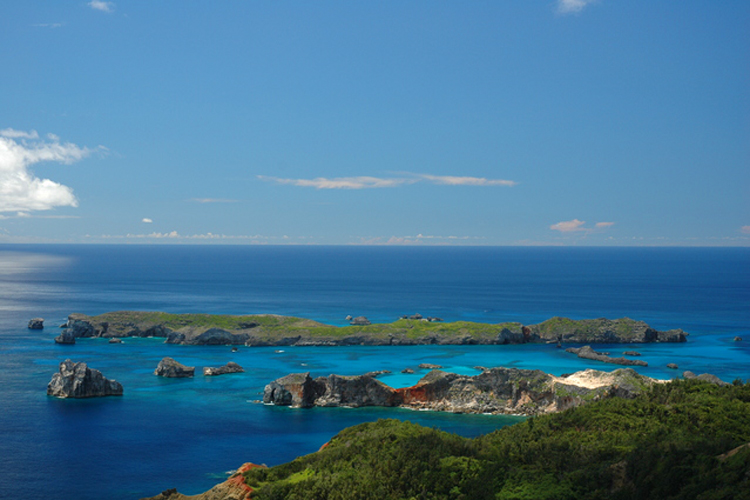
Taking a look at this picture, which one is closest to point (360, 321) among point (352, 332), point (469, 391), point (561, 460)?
point (352, 332)

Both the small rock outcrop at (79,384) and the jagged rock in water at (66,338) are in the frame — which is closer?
the small rock outcrop at (79,384)

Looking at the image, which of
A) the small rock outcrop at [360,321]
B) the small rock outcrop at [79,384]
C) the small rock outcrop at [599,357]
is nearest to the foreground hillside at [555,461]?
the small rock outcrop at [79,384]

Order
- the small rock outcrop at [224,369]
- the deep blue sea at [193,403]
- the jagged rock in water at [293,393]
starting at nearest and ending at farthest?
the deep blue sea at [193,403]
the jagged rock in water at [293,393]
the small rock outcrop at [224,369]

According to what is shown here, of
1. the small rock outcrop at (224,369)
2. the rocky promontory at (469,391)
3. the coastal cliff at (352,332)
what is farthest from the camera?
the coastal cliff at (352,332)

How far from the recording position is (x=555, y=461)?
116 ft

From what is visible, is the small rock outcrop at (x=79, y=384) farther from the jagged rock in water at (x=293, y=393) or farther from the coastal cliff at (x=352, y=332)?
the coastal cliff at (x=352, y=332)

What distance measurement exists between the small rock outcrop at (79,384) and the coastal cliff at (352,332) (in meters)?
42.2

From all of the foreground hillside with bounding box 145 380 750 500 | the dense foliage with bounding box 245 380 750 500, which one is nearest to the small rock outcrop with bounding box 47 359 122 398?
the foreground hillside with bounding box 145 380 750 500

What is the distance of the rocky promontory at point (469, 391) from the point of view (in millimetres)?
69438

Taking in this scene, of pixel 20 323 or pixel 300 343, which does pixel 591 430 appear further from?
pixel 20 323

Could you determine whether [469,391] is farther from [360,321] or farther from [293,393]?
[360,321]

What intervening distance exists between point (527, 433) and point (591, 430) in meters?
3.96

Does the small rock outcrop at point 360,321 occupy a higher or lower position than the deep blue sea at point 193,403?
higher

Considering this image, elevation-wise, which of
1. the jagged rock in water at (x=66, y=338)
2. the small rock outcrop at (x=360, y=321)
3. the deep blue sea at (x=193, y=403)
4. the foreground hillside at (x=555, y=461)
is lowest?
the deep blue sea at (x=193, y=403)
